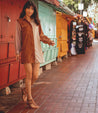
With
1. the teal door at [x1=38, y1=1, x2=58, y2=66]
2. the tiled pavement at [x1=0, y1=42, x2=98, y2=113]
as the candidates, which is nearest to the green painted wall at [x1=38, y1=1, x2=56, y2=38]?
the teal door at [x1=38, y1=1, x2=58, y2=66]

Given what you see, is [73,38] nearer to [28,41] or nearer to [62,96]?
[62,96]

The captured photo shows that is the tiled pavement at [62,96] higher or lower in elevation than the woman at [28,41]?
lower

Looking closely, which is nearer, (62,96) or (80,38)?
(62,96)

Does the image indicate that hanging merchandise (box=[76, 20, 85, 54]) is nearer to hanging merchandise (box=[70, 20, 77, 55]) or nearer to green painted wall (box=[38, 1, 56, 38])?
hanging merchandise (box=[70, 20, 77, 55])

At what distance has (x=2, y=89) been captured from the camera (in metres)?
6.86

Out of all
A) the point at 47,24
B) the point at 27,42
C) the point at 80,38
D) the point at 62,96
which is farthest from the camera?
the point at 80,38

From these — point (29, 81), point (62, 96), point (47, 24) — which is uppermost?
point (47, 24)

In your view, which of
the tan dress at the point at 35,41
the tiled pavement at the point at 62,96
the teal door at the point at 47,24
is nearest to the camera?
the tan dress at the point at 35,41

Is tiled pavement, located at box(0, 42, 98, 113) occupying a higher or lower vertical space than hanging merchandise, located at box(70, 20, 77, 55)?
lower

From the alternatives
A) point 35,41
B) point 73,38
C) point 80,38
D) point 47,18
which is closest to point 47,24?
point 47,18

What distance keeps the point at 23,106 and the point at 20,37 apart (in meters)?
1.46

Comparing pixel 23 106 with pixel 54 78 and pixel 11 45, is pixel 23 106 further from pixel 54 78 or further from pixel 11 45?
pixel 54 78

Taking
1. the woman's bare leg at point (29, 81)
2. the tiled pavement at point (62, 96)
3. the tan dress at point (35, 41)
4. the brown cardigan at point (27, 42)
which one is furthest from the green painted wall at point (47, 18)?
the woman's bare leg at point (29, 81)

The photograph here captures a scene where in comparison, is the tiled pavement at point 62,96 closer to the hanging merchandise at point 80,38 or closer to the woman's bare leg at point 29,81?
the woman's bare leg at point 29,81
